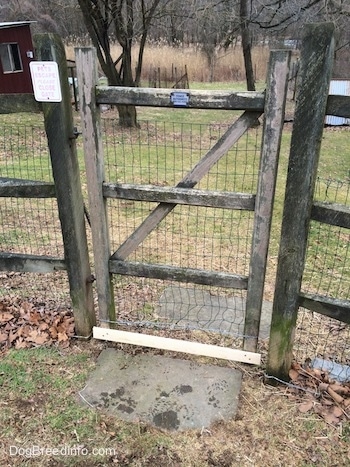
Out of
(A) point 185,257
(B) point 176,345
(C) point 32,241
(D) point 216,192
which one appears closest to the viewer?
(D) point 216,192

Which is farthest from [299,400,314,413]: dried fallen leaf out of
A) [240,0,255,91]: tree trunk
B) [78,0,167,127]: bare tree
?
[240,0,255,91]: tree trunk

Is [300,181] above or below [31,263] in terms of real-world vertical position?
above

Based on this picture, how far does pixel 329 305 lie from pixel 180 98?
5.19 feet

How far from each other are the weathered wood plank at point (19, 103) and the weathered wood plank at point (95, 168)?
32 cm

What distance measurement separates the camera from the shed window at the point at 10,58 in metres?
14.6

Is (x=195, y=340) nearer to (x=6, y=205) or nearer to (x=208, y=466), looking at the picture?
(x=208, y=466)

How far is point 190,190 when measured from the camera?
107 inches

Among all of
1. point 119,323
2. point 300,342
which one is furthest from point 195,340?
point 300,342

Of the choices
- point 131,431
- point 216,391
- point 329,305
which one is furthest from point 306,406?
point 131,431

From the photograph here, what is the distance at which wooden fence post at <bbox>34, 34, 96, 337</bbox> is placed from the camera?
2629mm

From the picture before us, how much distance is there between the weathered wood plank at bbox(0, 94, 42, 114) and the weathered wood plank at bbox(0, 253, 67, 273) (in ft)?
3.51

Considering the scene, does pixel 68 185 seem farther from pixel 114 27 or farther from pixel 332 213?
pixel 114 27

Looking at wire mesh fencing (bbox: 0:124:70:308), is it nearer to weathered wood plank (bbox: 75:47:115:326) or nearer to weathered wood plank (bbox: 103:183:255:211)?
weathered wood plank (bbox: 75:47:115:326)

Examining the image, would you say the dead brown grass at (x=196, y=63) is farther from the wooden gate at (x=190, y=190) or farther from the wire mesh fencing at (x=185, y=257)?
the wooden gate at (x=190, y=190)
